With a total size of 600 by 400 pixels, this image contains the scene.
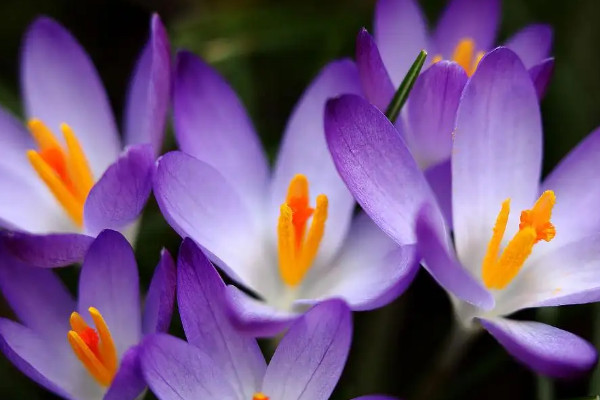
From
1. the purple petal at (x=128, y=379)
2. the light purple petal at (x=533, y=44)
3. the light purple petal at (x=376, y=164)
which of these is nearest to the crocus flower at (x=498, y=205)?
the light purple petal at (x=376, y=164)

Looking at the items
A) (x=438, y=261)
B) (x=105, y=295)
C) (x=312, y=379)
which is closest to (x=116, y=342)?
(x=105, y=295)

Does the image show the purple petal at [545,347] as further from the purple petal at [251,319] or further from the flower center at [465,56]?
the flower center at [465,56]

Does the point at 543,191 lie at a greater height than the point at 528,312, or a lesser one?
greater

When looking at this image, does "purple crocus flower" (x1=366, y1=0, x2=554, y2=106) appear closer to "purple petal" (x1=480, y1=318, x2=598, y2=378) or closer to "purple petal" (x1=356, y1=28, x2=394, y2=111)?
"purple petal" (x1=356, y1=28, x2=394, y2=111)

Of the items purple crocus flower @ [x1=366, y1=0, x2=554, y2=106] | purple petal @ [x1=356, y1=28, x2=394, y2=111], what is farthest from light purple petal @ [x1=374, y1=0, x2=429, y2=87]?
purple petal @ [x1=356, y1=28, x2=394, y2=111]

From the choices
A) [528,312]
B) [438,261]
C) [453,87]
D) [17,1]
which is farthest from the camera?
[17,1]

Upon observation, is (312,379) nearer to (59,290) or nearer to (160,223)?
(59,290)

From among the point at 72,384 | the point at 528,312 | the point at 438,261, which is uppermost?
the point at 438,261
